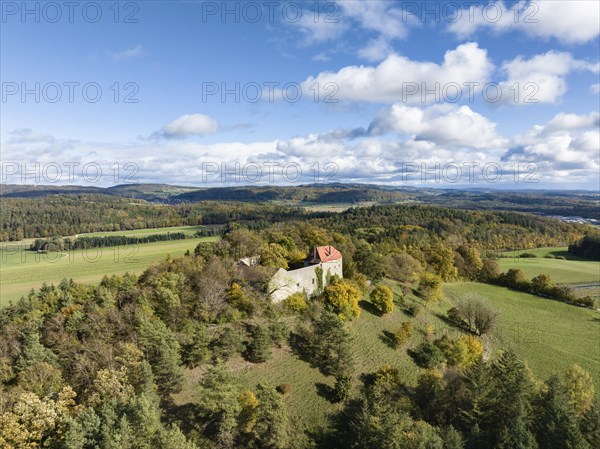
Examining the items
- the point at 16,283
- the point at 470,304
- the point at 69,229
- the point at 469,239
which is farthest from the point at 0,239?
the point at 469,239

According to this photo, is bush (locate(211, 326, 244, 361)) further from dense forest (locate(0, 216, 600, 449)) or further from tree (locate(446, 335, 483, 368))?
tree (locate(446, 335, 483, 368))

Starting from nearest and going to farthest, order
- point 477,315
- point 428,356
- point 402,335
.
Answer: point 428,356
point 402,335
point 477,315

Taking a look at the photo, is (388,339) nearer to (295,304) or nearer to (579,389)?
(295,304)

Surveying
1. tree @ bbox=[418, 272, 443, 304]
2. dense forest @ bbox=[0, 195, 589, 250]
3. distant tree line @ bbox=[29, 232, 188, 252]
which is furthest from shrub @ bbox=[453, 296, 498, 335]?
distant tree line @ bbox=[29, 232, 188, 252]

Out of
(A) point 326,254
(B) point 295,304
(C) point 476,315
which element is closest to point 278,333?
(B) point 295,304

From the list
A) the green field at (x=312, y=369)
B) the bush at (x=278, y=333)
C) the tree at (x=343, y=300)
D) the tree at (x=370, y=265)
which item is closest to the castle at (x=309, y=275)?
the tree at (x=343, y=300)

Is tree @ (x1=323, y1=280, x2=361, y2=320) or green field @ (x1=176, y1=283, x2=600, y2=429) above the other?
tree @ (x1=323, y1=280, x2=361, y2=320)

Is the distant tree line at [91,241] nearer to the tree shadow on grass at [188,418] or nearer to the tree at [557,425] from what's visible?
the tree shadow on grass at [188,418]
